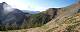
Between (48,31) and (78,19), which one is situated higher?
(78,19)

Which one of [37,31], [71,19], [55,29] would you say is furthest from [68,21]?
[37,31]

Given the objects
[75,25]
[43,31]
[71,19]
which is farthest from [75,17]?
[43,31]

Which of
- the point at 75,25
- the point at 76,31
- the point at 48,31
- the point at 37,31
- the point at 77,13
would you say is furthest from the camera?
the point at 77,13

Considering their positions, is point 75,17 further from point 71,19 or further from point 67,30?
point 67,30

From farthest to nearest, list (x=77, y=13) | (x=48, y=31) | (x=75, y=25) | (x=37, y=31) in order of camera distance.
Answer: (x=77, y=13), (x=37, y=31), (x=48, y=31), (x=75, y=25)

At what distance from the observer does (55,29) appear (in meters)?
22.3

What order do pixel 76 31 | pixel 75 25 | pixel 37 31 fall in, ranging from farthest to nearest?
pixel 37 31, pixel 75 25, pixel 76 31

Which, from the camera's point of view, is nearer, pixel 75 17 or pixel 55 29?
pixel 55 29

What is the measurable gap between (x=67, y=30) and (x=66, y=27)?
0.66 metres

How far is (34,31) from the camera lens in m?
24.8

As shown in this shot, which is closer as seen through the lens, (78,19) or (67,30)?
(67,30)

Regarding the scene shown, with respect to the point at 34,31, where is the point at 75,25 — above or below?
above

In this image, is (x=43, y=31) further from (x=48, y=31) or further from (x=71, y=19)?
(x=71, y=19)

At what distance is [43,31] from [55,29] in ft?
6.49
